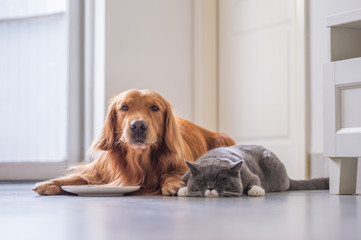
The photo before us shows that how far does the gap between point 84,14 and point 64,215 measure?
2771 millimetres

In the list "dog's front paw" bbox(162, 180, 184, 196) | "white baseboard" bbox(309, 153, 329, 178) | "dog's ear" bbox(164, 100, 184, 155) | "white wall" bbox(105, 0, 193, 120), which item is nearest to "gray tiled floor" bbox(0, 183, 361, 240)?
"dog's front paw" bbox(162, 180, 184, 196)

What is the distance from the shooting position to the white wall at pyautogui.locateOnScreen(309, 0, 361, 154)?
3.08 metres

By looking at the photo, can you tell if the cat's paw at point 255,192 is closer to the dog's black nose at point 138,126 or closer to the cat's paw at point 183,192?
the cat's paw at point 183,192

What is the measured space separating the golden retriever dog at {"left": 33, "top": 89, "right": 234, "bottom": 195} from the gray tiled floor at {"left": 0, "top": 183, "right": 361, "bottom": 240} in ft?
1.19

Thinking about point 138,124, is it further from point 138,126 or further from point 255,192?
point 255,192

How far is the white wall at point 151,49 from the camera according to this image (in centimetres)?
371

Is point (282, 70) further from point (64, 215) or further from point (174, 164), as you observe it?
Result: point (64, 215)

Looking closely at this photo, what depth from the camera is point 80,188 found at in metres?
2.17

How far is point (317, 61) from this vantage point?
123 inches

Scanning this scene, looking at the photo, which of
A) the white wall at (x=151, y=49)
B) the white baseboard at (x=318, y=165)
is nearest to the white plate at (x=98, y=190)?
the white baseboard at (x=318, y=165)

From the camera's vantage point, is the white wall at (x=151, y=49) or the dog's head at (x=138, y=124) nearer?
the dog's head at (x=138, y=124)

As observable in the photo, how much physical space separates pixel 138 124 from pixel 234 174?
0.41m

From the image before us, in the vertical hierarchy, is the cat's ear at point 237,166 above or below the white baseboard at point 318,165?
above

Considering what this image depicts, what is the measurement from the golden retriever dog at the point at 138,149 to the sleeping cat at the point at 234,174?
0.42ft
